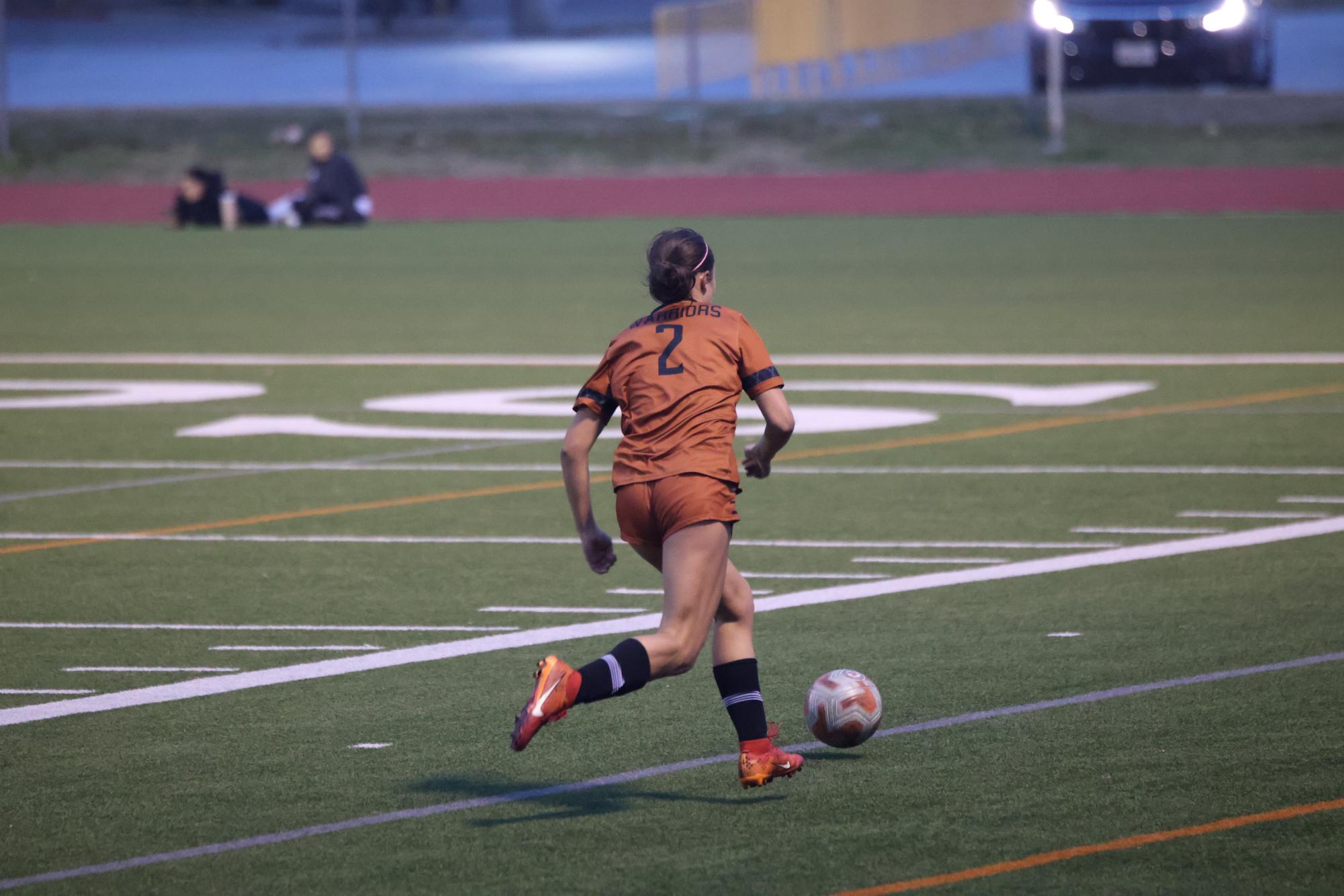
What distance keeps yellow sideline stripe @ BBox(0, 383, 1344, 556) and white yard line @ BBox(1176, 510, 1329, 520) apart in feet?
8.03

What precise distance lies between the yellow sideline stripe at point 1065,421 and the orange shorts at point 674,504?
6152 mm

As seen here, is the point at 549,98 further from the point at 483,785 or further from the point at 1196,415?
the point at 483,785

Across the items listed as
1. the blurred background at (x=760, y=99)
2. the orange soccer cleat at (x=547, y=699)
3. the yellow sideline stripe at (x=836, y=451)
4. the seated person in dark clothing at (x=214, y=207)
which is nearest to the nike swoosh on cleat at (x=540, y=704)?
the orange soccer cleat at (x=547, y=699)

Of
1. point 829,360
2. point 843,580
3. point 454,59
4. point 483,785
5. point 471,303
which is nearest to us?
point 483,785

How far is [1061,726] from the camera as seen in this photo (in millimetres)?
6203

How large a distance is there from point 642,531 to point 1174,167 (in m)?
26.3

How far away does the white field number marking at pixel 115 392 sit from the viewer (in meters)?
14.2

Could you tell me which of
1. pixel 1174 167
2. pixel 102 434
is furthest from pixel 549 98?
pixel 102 434

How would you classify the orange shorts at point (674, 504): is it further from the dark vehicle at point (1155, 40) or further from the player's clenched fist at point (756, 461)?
the dark vehicle at point (1155, 40)

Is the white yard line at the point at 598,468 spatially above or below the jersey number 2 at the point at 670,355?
below

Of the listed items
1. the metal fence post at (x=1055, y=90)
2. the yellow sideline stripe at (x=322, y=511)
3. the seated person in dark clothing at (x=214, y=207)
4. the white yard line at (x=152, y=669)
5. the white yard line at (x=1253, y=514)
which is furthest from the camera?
the seated person in dark clothing at (x=214, y=207)

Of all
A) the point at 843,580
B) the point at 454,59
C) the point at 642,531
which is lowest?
the point at 843,580

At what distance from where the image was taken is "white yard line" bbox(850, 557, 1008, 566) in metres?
8.76

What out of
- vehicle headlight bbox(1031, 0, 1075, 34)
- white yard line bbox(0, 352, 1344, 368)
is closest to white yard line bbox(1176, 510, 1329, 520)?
white yard line bbox(0, 352, 1344, 368)
